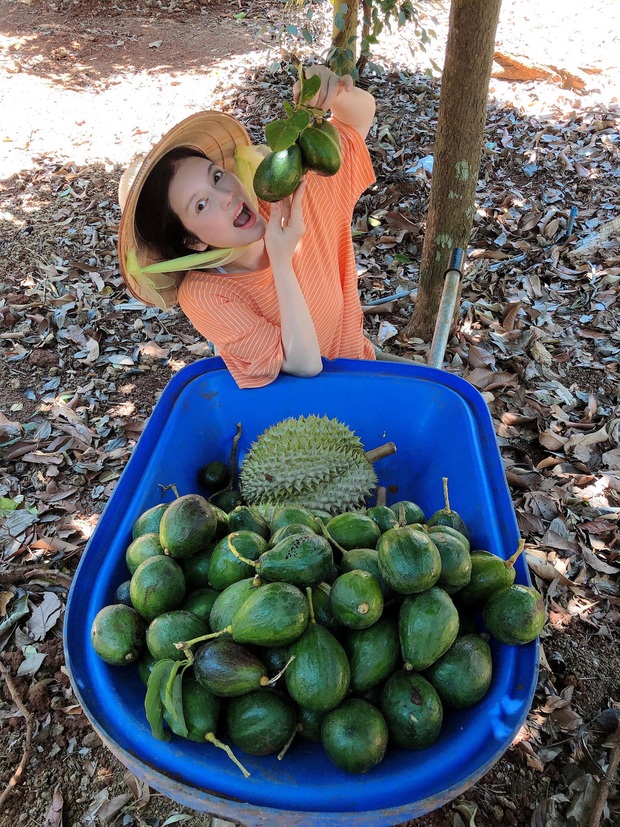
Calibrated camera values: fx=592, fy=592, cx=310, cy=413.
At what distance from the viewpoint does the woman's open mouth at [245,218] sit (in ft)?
6.78

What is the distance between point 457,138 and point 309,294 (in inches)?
46.8

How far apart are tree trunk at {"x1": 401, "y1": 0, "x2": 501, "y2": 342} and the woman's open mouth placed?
4.45ft

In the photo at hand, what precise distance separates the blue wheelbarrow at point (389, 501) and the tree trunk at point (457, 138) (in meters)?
0.82

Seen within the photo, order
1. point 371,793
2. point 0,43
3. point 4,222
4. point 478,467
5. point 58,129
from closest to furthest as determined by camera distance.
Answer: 1. point 371,793
2. point 478,467
3. point 4,222
4. point 58,129
5. point 0,43

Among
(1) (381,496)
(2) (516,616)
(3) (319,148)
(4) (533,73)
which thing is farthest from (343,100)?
(4) (533,73)

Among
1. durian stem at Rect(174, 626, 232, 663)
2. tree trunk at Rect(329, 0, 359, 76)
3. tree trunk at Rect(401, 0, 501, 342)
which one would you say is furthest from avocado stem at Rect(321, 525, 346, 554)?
tree trunk at Rect(401, 0, 501, 342)

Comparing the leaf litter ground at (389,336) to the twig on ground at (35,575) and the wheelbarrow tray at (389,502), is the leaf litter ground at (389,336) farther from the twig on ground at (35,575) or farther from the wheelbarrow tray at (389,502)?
the wheelbarrow tray at (389,502)

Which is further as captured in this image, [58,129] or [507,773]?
[58,129]

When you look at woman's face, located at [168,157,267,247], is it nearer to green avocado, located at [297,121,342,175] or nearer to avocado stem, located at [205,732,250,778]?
green avocado, located at [297,121,342,175]

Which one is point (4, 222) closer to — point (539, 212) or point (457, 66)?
point (457, 66)

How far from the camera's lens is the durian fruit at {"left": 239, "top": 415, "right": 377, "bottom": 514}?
2021 millimetres

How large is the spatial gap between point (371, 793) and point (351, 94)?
7.85 feet

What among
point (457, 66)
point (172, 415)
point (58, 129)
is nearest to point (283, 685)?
point (172, 415)

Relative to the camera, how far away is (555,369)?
3.54 metres
